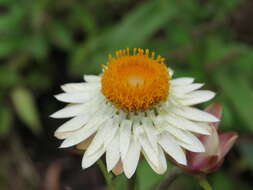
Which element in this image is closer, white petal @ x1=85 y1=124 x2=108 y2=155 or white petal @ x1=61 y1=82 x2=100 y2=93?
white petal @ x1=85 y1=124 x2=108 y2=155

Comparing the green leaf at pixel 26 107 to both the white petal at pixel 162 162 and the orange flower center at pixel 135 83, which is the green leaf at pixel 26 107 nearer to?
the orange flower center at pixel 135 83

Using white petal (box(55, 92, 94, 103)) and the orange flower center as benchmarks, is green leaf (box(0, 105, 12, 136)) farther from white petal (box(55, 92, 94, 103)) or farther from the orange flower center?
the orange flower center

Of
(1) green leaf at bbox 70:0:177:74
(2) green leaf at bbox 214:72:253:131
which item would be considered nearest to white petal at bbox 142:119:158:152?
(2) green leaf at bbox 214:72:253:131

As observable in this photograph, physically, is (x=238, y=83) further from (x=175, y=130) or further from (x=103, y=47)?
(x=175, y=130)

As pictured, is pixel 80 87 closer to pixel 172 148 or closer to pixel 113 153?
pixel 113 153


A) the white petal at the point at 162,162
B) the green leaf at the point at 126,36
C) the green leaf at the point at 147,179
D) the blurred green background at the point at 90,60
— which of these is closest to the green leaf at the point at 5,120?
the blurred green background at the point at 90,60

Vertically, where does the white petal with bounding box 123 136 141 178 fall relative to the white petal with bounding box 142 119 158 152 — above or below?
below

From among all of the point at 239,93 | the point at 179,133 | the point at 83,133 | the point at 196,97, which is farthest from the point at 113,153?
the point at 239,93
